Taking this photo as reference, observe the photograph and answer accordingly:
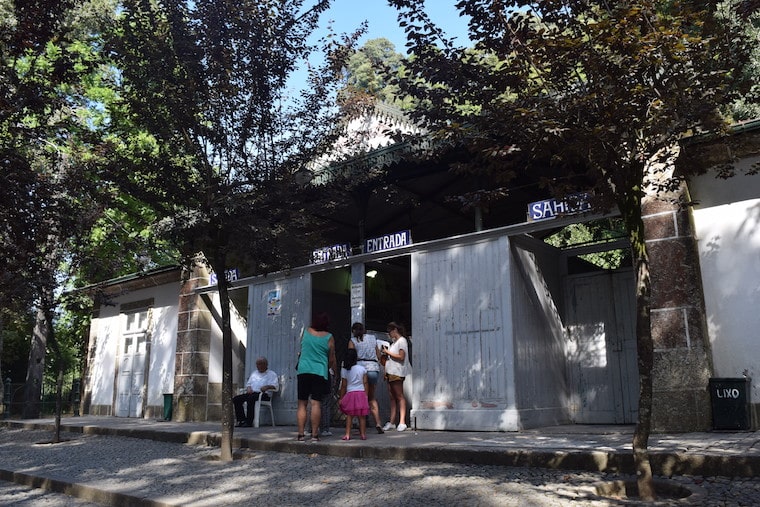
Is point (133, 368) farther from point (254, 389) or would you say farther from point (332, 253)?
point (332, 253)

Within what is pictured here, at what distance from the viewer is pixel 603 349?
996 cm

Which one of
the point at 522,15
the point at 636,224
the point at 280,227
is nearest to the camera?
the point at 636,224

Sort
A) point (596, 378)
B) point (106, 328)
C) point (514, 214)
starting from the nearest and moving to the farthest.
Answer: point (596, 378), point (514, 214), point (106, 328)

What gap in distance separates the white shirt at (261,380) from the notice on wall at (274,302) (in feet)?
4.07

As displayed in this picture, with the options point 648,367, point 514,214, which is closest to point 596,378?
point 514,214

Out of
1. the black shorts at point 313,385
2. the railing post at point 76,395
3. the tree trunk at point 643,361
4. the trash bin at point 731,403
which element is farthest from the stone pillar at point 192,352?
the tree trunk at point 643,361

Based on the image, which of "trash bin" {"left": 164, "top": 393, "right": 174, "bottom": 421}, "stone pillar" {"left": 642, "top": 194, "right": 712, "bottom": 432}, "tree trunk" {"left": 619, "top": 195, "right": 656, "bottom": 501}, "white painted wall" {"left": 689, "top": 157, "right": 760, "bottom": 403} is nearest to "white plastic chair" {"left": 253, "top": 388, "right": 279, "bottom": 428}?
"trash bin" {"left": 164, "top": 393, "right": 174, "bottom": 421}

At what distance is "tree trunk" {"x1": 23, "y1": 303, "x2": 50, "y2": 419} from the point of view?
57.2 ft

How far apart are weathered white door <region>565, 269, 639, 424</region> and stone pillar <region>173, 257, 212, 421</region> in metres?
7.96

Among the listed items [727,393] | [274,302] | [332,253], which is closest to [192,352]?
[274,302]

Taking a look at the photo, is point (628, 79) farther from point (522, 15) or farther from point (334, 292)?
point (334, 292)

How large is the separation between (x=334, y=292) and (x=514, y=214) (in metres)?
4.47

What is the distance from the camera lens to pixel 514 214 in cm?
1335

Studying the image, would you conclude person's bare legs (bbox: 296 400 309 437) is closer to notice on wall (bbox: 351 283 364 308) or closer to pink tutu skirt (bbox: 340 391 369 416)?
pink tutu skirt (bbox: 340 391 369 416)
